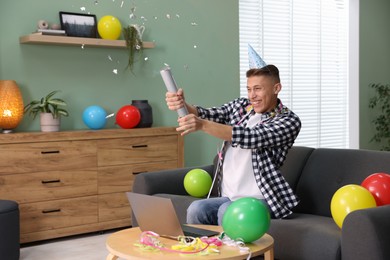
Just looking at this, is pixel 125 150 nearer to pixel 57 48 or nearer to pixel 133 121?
pixel 133 121

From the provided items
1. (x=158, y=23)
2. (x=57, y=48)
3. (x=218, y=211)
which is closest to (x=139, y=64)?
(x=158, y=23)

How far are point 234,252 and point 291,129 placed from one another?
0.94 metres

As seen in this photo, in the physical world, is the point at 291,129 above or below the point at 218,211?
above

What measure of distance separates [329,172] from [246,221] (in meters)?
1.17

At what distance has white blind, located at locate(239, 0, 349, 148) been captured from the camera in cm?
606

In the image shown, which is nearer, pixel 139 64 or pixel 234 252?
pixel 234 252

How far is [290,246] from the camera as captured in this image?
8.82ft

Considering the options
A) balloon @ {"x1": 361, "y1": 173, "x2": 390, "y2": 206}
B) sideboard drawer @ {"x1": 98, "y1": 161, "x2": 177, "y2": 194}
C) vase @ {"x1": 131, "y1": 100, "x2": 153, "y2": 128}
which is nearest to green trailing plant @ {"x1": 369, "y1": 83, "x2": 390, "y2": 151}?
vase @ {"x1": 131, "y1": 100, "x2": 153, "y2": 128}

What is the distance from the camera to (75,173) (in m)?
4.37

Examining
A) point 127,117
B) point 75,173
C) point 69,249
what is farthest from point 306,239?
point 127,117

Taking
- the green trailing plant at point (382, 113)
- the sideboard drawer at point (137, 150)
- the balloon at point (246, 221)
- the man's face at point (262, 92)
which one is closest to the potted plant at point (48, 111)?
the sideboard drawer at point (137, 150)

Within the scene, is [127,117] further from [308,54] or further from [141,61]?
[308,54]

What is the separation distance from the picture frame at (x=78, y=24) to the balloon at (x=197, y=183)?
5.67 ft

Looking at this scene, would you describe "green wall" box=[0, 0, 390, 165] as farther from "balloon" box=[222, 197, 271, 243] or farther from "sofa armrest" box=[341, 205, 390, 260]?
"sofa armrest" box=[341, 205, 390, 260]
